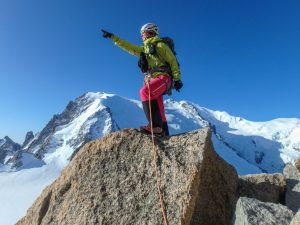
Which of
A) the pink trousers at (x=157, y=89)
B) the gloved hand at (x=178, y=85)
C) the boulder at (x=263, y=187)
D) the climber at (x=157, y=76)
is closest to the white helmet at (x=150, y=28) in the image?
the climber at (x=157, y=76)

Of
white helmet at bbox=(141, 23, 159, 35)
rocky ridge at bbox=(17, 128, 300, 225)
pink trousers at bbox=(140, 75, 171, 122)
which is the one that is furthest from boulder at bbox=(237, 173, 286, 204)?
white helmet at bbox=(141, 23, 159, 35)

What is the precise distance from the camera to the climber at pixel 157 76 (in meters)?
10.7

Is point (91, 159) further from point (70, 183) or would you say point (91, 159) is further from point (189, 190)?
point (189, 190)

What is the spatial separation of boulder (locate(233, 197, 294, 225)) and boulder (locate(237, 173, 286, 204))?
2.36 m

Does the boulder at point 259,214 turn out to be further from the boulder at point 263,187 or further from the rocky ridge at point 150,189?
the boulder at point 263,187

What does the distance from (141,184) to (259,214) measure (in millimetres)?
2526

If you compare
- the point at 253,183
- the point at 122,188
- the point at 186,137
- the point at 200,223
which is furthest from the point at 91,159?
the point at 253,183

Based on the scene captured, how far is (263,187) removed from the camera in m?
10.9

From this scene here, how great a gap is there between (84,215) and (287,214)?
4.15m

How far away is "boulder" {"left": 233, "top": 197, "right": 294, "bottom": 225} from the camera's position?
727 cm

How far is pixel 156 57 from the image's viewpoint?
11.0 m

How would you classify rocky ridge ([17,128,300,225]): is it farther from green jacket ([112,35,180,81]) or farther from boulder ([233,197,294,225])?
green jacket ([112,35,180,81])

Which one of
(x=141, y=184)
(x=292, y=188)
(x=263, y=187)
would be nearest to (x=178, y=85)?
(x=141, y=184)

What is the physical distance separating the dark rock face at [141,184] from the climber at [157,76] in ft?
3.11
